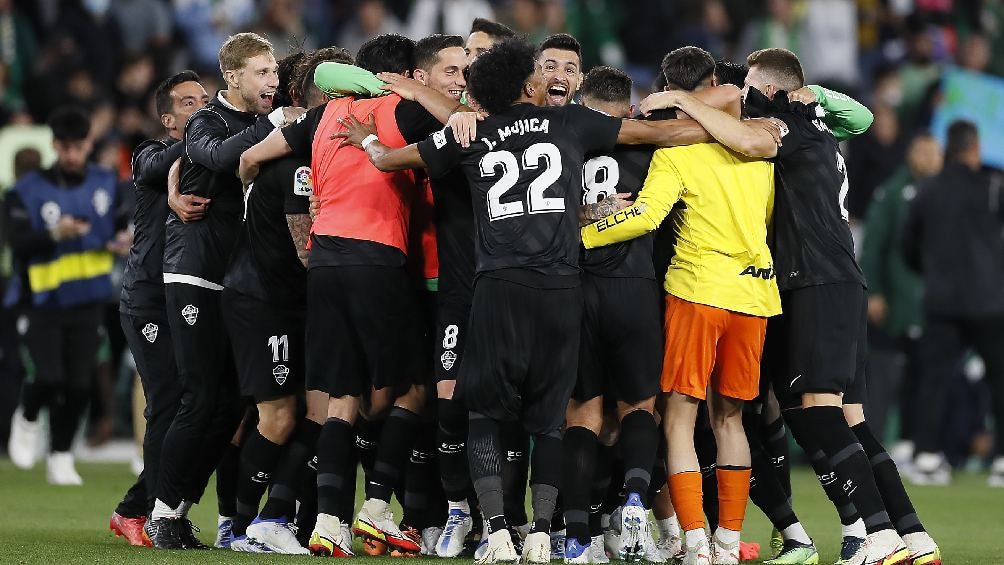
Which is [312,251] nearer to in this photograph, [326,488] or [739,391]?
[326,488]

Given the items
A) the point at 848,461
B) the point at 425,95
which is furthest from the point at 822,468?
the point at 425,95

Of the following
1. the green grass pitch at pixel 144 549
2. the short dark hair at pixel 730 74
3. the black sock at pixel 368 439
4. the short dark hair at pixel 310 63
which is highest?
the short dark hair at pixel 310 63

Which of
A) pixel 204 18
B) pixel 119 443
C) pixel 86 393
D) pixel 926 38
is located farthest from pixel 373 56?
pixel 926 38

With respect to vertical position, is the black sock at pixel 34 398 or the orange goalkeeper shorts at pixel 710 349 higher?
the orange goalkeeper shorts at pixel 710 349

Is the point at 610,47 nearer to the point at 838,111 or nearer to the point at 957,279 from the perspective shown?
the point at 957,279

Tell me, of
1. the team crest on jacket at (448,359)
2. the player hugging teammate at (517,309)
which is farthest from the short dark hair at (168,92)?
the team crest on jacket at (448,359)

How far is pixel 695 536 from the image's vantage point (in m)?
7.70

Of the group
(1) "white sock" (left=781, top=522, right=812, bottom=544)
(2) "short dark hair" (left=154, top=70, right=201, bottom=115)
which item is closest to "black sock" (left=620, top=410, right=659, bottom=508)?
(1) "white sock" (left=781, top=522, right=812, bottom=544)

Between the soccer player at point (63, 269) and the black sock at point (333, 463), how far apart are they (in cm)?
539

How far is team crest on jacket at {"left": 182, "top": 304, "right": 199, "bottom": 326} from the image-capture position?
337 inches

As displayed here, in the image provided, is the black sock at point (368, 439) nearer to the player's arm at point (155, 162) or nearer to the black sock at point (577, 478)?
the black sock at point (577, 478)

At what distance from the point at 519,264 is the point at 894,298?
339 inches

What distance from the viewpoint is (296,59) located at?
9047 mm

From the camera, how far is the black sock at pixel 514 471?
8.05 m
